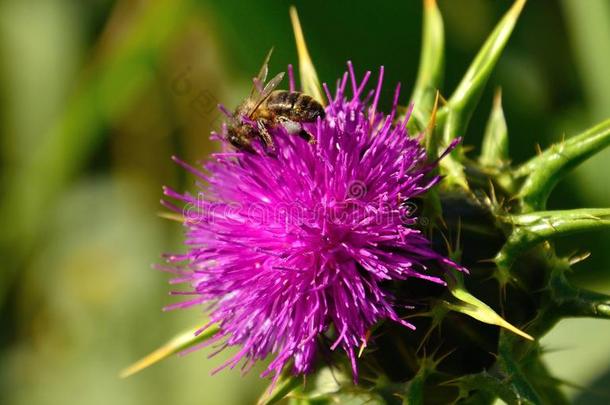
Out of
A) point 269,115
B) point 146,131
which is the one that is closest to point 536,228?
point 269,115

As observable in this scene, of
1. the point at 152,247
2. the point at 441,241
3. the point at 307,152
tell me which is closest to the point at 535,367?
the point at 441,241

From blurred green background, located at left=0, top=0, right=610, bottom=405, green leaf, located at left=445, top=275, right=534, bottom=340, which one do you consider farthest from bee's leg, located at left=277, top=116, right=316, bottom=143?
blurred green background, located at left=0, top=0, right=610, bottom=405

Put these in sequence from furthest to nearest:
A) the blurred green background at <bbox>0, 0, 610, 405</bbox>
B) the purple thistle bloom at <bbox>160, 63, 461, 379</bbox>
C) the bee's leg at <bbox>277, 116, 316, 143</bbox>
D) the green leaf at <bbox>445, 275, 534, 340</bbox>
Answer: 1. the blurred green background at <bbox>0, 0, 610, 405</bbox>
2. the bee's leg at <bbox>277, 116, 316, 143</bbox>
3. the purple thistle bloom at <bbox>160, 63, 461, 379</bbox>
4. the green leaf at <bbox>445, 275, 534, 340</bbox>

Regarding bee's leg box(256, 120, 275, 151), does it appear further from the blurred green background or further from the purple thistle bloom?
the blurred green background

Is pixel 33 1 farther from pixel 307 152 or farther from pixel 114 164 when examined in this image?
pixel 307 152

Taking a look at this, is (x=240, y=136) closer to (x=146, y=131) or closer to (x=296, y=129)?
(x=296, y=129)

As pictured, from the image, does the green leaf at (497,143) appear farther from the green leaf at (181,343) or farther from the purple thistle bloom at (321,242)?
the green leaf at (181,343)
